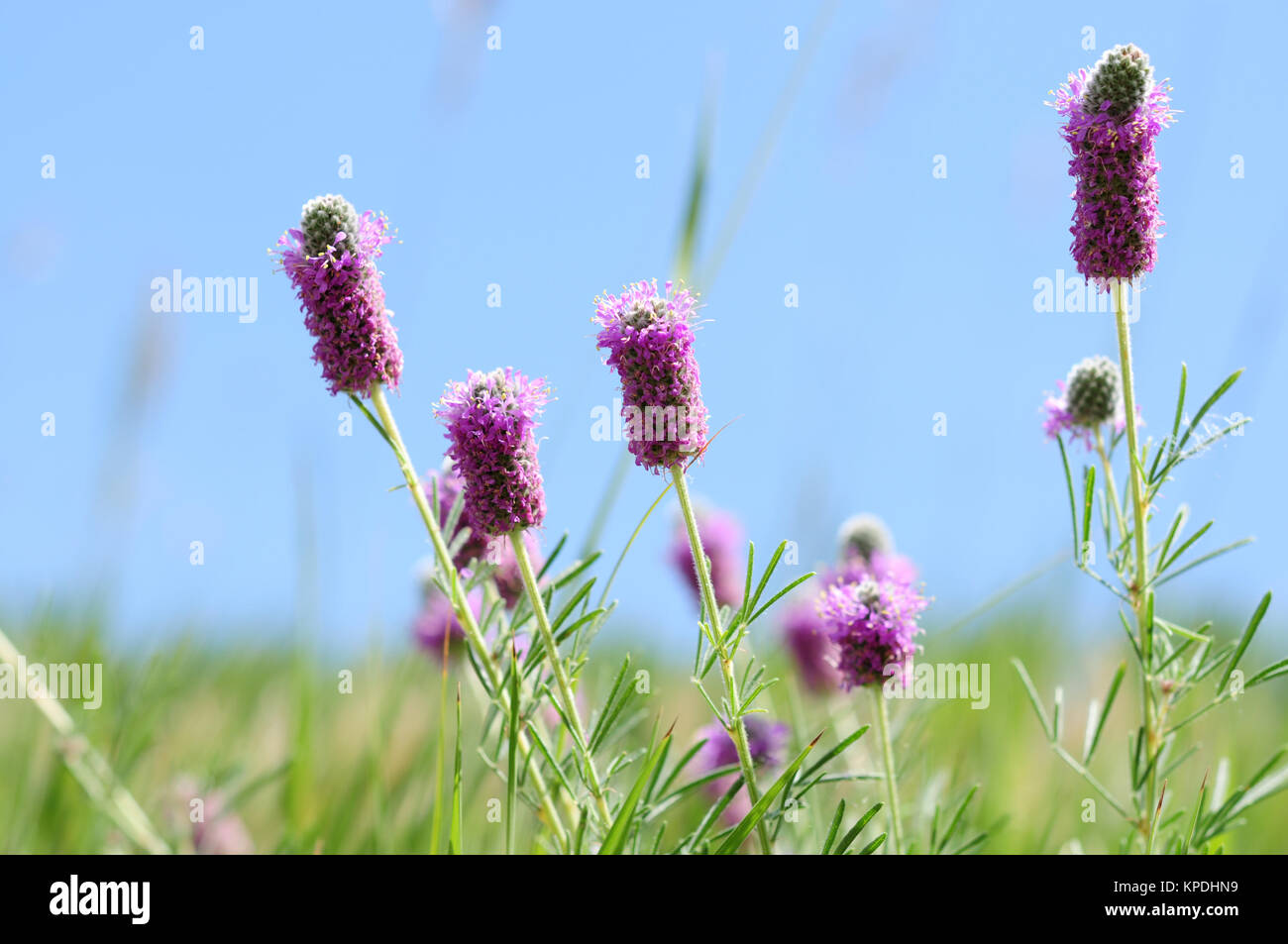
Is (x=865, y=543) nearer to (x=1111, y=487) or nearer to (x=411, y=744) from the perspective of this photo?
(x=1111, y=487)

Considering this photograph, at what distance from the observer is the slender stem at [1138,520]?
241cm

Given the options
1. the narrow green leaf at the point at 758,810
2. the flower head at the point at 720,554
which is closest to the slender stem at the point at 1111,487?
the narrow green leaf at the point at 758,810

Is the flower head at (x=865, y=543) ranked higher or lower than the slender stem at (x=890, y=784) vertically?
higher

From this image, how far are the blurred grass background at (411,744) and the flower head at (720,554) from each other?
579mm

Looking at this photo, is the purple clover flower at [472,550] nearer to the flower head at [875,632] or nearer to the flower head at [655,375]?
the flower head at [655,375]

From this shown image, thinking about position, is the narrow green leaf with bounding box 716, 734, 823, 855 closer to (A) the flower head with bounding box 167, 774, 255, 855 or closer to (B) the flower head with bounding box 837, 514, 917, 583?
(B) the flower head with bounding box 837, 514, 917, 583

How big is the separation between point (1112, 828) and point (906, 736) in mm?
1999

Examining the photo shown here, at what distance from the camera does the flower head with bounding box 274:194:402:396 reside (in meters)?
2.42

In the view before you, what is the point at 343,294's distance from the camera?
2.43 m

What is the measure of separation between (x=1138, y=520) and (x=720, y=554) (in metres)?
2.72

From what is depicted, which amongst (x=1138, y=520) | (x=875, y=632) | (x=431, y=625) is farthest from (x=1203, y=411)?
(x=431, y=625)
